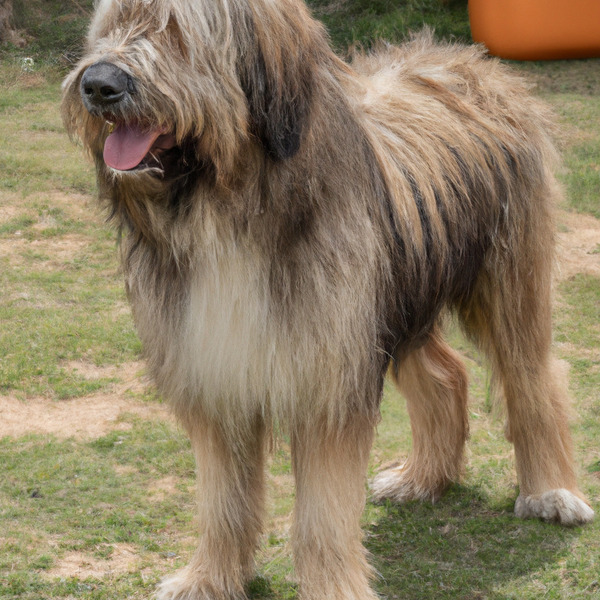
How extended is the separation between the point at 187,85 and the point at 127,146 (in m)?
0.25

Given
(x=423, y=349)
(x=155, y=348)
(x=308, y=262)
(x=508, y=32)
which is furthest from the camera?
(x=508, y=32)

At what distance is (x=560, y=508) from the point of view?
178 inches

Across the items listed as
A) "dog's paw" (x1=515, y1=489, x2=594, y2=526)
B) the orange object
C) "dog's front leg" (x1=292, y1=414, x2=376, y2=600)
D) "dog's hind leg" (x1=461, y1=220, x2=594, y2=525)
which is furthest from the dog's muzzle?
the orange object

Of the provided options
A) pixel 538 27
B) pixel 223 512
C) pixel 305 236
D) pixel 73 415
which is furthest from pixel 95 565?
pixel 538 27

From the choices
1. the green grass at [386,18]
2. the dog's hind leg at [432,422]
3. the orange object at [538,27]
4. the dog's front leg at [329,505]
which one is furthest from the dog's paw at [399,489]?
the green grass at [386,18]

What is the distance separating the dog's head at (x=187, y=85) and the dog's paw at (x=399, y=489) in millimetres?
2429

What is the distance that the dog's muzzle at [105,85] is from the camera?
2641 millimetres

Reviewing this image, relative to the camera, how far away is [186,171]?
2.91 m

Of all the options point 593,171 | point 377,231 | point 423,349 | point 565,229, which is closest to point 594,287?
point 565,229

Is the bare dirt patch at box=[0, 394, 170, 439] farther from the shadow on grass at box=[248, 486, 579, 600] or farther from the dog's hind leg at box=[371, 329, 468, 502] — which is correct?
the shadow on grass at box=[248, 486, 579, 600]

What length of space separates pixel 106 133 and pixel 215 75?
0.38 m

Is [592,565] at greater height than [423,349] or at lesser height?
lesser

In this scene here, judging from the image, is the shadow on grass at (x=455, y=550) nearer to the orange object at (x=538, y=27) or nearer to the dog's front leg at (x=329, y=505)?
the dog's front leg at (x=329, y=505)

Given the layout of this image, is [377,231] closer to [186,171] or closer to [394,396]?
[186,171]
